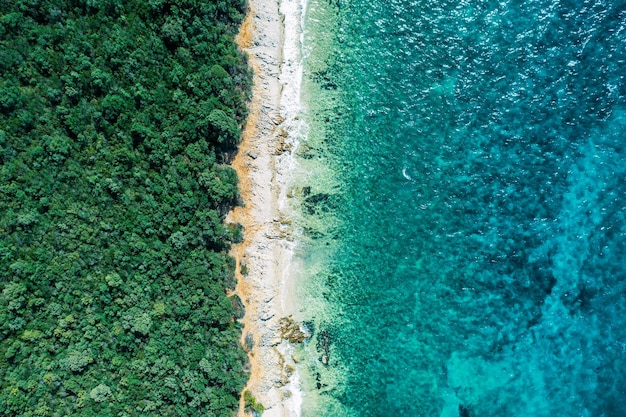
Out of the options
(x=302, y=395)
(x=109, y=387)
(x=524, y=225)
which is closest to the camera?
(x=109, y=387)

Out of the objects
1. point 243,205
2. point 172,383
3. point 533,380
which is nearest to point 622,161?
point 533,380

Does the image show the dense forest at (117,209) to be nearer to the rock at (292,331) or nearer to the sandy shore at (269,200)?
the sandy shore at (269,200)

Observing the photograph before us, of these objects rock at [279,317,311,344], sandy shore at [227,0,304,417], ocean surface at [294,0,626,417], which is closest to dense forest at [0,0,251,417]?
sandy shore at [227,0,304,417]

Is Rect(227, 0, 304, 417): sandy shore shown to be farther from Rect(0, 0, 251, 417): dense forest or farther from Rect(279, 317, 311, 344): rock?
Rect(0, 0, 251, 417): dense forest

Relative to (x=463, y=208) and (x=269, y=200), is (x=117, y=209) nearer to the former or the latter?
(x=269, y=200)

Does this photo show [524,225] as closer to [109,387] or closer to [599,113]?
[599,113]
